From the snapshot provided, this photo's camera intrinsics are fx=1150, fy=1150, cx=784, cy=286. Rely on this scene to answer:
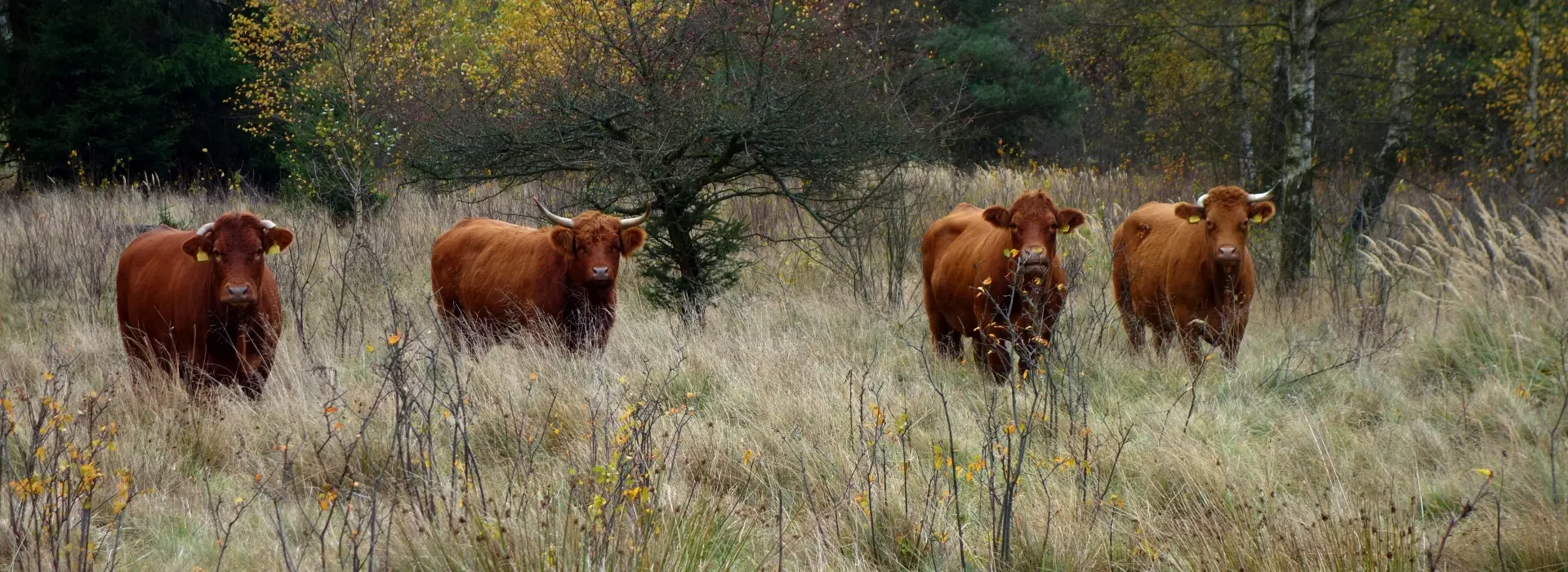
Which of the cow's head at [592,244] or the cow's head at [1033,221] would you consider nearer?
the cow's head at [1033,221]

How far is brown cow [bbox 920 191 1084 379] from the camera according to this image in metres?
6.36

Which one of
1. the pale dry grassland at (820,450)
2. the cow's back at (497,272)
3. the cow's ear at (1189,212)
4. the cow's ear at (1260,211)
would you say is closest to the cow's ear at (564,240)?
the cow's back at (497,272)

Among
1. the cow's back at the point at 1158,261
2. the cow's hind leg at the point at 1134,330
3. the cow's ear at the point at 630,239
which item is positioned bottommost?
the cow's hind leg at the point at 1134,330

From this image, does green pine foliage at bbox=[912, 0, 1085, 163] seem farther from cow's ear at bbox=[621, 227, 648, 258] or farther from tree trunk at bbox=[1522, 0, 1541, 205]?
cow's ear at bbox=[621, 227, 648, 258]

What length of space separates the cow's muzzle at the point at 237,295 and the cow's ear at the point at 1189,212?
18.2 feet

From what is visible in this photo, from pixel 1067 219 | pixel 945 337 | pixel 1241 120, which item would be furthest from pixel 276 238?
pixel 1241 120

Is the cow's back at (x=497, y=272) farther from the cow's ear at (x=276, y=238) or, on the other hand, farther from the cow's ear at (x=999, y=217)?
the cow's ear at (x=999, y=217)

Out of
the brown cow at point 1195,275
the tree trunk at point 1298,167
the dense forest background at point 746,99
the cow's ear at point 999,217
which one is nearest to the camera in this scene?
the cow's ear at point 999,217

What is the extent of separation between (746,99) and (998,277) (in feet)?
8.74

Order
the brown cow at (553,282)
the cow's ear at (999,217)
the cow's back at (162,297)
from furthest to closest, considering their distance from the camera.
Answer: the brown cow at (553,282) → the cow's ear at (999,217) → the cow's back at (162,297)

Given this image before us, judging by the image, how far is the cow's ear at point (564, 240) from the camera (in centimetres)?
750

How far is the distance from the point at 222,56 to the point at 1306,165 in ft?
57.1

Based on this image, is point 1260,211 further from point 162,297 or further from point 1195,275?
point 162,297

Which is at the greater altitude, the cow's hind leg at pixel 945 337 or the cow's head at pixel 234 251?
the cow's head at pixel 234 251
